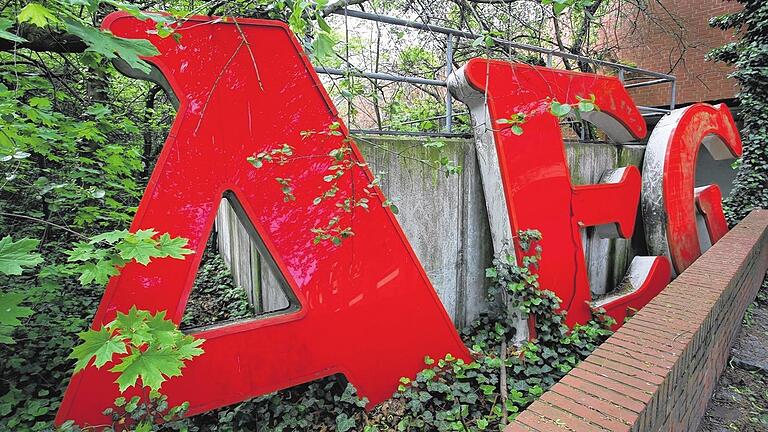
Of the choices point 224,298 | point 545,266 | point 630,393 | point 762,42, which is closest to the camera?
point 630,393

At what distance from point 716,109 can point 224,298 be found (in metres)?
7.11

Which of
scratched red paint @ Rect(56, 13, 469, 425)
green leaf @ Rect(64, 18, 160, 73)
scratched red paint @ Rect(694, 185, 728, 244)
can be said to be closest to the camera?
green leaf @ Rect(64, 18, 160, 73)

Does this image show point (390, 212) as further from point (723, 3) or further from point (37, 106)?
point (723, 3)

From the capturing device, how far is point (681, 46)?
9.34 meters

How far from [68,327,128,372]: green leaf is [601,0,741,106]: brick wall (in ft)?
34.3

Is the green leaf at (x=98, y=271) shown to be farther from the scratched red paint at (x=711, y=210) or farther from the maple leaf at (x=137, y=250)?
the scratched red paint at (x=711, y=210)

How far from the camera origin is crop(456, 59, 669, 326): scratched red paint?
10.9ft

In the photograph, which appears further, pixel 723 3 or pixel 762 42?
pixel 723 3

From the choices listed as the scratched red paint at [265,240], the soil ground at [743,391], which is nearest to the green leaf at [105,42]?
the scratched red paint at [265,240]

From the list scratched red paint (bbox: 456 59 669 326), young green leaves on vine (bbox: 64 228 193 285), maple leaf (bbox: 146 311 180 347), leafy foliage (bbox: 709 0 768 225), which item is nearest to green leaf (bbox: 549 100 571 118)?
scratched red paint (bbox: 456 59 669 326)

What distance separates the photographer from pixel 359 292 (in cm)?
276

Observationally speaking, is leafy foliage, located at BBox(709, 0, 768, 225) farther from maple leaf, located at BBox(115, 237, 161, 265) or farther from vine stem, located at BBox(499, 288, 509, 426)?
maple leaf, located at BBox(115, 237, 161, 265)

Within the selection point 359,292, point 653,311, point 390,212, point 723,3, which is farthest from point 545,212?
point 723,3

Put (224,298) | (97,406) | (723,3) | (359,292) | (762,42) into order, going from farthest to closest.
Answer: (723,3)
(762,42)
(224,298)
(359,292)
(97,406)
